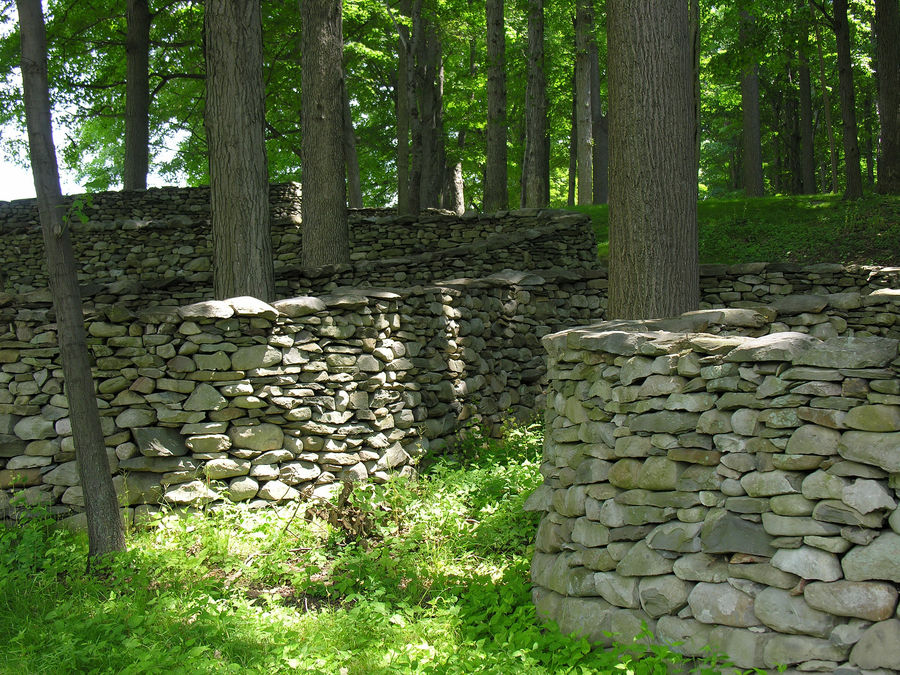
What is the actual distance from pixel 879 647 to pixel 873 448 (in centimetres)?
75

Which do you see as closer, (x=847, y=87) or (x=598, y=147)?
(x=847, y=87)

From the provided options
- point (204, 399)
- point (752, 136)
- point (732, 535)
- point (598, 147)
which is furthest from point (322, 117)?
point (598, 147)

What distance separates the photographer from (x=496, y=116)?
46.7 feet

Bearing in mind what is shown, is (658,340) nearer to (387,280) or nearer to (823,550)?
(823,550)

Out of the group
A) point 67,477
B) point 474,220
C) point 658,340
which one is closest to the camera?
point 658,340

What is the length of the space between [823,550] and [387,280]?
22.8 ft

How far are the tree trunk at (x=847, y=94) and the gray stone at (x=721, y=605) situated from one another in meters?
13.0

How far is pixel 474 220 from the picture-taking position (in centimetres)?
1212

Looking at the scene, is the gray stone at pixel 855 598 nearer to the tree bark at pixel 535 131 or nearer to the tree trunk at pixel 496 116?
the tree trunk at pixel 496 116

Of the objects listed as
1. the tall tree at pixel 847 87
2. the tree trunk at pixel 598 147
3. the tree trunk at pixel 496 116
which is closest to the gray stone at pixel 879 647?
the tree trunk at pixel 496 116

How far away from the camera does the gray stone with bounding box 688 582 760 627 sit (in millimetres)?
Result: 3057

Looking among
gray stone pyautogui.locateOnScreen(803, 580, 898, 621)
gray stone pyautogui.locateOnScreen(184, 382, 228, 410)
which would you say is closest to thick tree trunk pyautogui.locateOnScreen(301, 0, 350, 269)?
A: gray stone pyautogui.locateOnScreen(184, 382, 228, 410)

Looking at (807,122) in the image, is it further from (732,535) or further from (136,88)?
(732,535)

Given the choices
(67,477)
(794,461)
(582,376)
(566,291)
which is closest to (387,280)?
(566,291)
